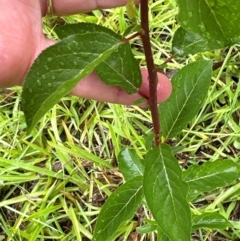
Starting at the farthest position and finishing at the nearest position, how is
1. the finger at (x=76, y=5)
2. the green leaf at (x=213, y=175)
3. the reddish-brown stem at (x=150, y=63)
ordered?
the finger at (x=76, y=5) → the green leaf at (x=213, y=175) → the reddish-brown stem at (x=150, y=63)

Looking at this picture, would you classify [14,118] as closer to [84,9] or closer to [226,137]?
[84,9]

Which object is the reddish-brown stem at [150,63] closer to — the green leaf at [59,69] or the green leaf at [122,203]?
the green leaf at [59,69]

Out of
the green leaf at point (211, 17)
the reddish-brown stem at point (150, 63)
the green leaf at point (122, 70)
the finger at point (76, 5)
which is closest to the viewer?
the green leaf at point (211, 17)

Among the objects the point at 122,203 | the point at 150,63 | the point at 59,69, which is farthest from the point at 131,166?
the point at 59,69

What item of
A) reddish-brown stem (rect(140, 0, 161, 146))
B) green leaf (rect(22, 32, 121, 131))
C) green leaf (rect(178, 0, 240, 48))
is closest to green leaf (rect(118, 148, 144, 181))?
reddish-brown stem (rect(140, 0, 161, 146))

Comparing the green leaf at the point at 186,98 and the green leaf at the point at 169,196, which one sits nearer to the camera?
the green leaf at the point at 169,196

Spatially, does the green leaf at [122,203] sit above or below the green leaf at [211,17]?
below

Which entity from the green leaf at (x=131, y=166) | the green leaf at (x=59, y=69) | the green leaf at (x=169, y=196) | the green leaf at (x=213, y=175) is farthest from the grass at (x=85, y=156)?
the green leaf at (x=59, y=69)

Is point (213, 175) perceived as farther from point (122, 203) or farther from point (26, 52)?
point (26, 52)
